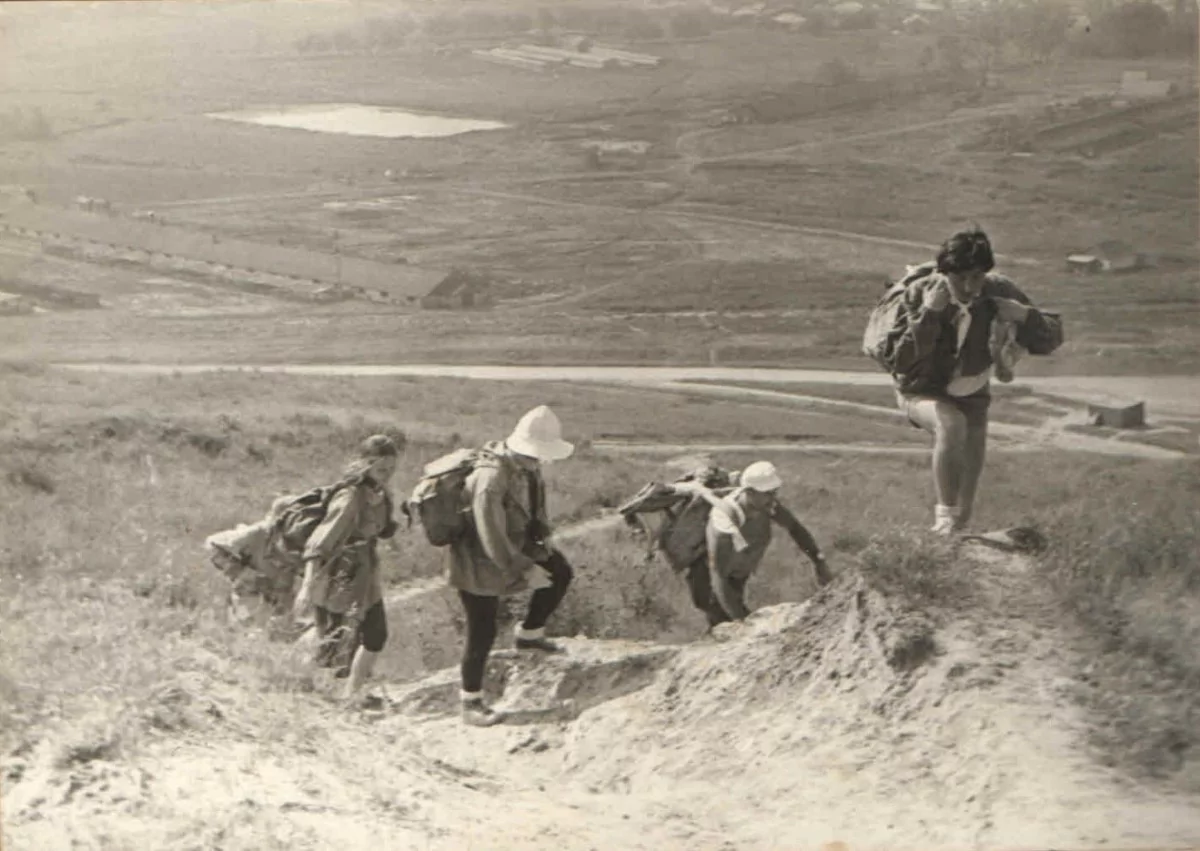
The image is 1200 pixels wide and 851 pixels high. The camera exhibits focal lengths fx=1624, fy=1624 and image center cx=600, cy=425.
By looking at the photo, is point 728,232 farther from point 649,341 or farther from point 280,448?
point 280,448

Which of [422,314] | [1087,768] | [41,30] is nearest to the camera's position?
[1087,768]

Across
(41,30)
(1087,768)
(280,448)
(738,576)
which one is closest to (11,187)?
(41,30)

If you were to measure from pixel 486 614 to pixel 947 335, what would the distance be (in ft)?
7.69

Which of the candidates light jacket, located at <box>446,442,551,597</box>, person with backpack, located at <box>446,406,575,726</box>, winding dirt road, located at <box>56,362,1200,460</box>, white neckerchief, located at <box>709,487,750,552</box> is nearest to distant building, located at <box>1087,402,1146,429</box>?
winding dirt road, located at <box>56,362,1200,460</box>

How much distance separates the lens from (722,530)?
7246 mm

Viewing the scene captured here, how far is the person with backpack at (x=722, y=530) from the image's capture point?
7293mm

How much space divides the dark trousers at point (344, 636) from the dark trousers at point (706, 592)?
4.62ft

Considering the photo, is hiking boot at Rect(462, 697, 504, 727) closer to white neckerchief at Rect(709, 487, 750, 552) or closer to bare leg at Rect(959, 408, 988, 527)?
white neckerchief at Rect(709, 487, 750, 552)

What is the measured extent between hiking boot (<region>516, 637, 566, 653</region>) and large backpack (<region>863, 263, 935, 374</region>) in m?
1.95

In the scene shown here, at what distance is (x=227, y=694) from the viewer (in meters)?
6.75

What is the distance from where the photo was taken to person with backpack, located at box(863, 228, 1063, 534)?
23.0ft

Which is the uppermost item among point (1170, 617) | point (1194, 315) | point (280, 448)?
point (1194, 315)

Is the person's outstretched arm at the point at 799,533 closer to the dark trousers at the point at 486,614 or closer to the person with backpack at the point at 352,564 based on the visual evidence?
the dark trousers at the point at 486,614

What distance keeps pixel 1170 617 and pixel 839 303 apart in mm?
2065
